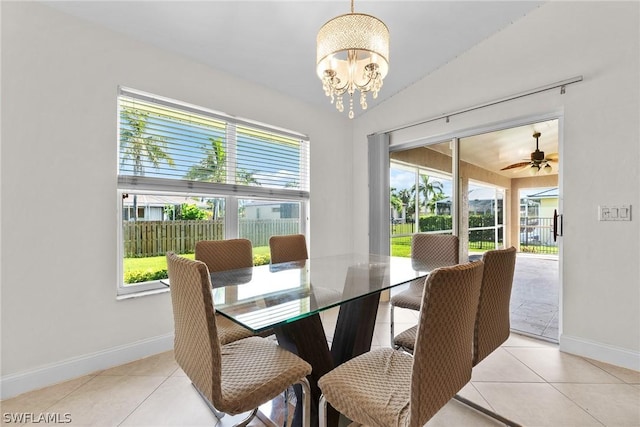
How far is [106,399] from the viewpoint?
1.80 m

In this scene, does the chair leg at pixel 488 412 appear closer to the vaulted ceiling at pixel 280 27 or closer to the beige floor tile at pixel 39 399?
the beige floor tile at pixel 39 399

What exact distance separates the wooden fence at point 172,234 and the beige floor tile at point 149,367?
816mm

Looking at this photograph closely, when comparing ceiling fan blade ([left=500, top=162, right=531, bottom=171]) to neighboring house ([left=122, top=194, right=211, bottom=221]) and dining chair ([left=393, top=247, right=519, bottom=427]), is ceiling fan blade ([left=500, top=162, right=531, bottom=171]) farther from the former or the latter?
neighboring house ([left=122, top=194, right=211, bottom=221])

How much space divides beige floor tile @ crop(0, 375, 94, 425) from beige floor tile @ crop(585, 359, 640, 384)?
365 cm

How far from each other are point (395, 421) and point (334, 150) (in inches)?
134

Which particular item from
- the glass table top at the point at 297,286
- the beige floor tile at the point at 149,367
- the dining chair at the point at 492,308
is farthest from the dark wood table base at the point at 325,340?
the beige floor tile at the point at 149,367

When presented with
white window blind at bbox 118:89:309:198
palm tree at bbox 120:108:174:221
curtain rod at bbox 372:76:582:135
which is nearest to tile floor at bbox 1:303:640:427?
palm tree at bbox 120:108:174:221

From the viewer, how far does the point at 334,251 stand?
3.95m

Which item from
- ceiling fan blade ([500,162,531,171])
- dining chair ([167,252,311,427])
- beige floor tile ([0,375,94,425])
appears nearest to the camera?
dining chair ([167,252,311,427])

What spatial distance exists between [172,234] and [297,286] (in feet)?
4.90

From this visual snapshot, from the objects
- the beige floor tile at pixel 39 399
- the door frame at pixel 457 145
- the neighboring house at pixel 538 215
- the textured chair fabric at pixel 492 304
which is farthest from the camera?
the neighboring house at pixel 538 215

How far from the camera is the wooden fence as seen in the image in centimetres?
239

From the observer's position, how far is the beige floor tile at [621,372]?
201cm

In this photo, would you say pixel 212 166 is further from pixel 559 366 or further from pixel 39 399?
pixel 559 366
